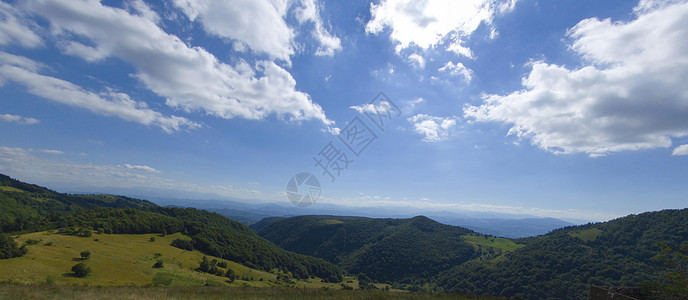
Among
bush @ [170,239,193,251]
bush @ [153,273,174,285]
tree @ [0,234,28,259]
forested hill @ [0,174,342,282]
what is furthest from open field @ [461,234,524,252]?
tree @ [0,234,28,259]

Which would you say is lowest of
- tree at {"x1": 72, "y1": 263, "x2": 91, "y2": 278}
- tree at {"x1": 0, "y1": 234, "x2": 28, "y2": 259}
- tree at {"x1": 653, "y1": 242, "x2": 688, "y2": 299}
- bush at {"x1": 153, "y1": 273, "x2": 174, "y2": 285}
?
bush at {"x1": 153, "y1": 273, "x2": 174, "y2": 285}

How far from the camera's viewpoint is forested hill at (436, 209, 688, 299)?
89.8 meters

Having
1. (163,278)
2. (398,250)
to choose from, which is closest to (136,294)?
(163,278)

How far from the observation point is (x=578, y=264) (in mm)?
100750

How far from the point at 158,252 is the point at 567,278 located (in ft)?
435

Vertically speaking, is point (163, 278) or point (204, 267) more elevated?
point (163, 278)

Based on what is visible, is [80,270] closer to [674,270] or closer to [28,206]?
[674,270]

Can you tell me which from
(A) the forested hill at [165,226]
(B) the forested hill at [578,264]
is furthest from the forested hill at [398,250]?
(A) the forested hill at [165,226]

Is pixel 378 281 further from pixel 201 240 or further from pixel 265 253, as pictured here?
pixel 201 240

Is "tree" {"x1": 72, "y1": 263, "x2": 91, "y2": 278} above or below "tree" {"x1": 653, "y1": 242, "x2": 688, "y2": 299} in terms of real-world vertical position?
below

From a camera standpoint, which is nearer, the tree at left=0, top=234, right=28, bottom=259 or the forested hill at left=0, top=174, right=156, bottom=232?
the tree at left=0, top=234, right=28, bottom=259

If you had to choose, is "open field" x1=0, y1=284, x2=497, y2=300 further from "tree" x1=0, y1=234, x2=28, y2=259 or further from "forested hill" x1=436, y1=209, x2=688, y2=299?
"forested hill" x1=436, y1=209, x2=688, y2=299

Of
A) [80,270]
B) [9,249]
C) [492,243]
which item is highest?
[9,249]

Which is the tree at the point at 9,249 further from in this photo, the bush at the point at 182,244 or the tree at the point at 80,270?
the bush at the point at 182,244
